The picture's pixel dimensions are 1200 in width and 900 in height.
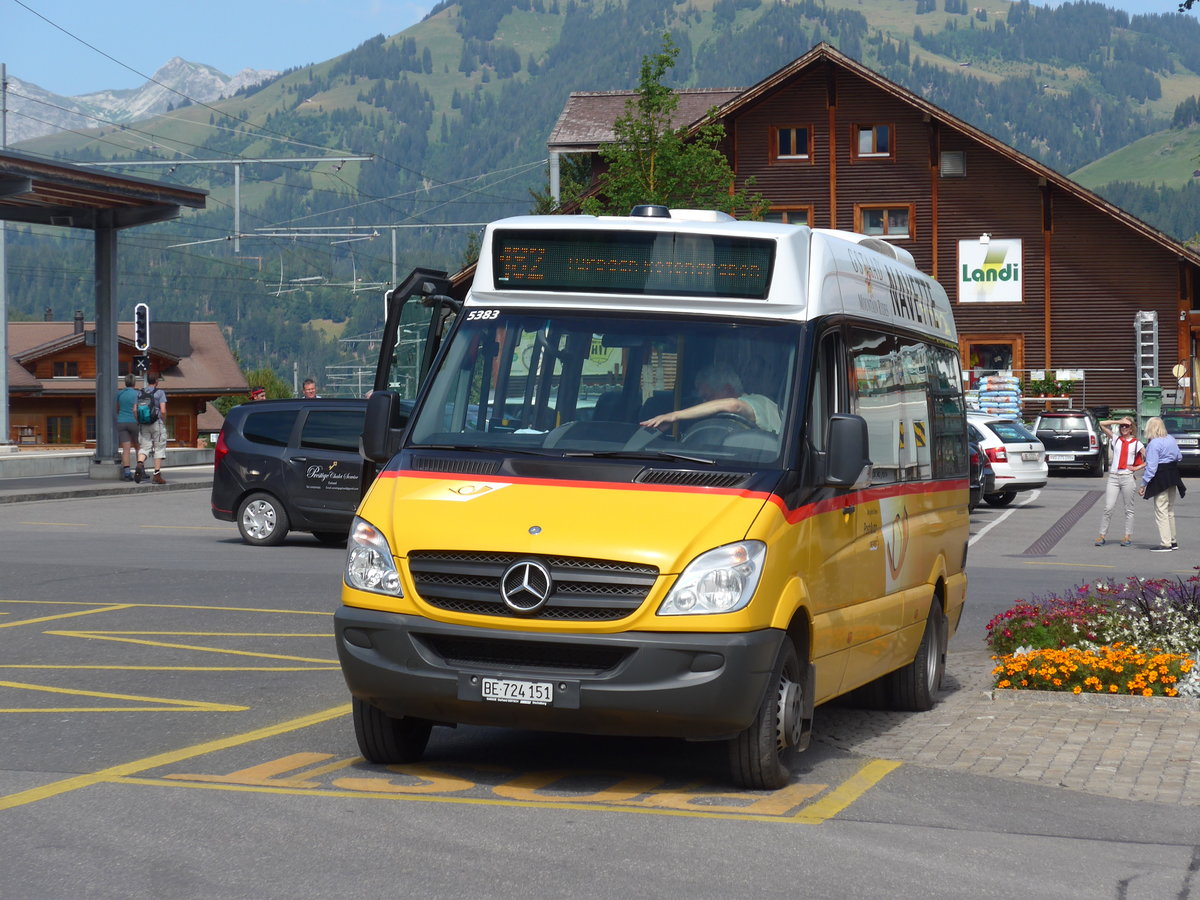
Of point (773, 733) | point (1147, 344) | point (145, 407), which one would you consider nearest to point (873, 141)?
point (1147, 344)

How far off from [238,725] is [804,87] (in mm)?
51785

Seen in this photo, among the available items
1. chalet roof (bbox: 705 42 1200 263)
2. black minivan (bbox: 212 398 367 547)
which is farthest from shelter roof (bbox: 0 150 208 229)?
chalet roof (bbox: 705 42 1200 263)

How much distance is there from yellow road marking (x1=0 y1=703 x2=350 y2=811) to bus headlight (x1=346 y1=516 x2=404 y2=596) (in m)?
1.27

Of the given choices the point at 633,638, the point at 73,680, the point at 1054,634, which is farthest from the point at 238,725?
the point at 1054,634

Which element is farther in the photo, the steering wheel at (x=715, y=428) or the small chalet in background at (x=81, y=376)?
the small chalet in background at (x=81, y=376)

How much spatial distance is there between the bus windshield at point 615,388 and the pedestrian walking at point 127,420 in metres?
27.4

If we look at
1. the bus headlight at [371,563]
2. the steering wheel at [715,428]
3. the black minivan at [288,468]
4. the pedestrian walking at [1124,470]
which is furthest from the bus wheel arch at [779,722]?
the pedestrian walking at [1124,470]

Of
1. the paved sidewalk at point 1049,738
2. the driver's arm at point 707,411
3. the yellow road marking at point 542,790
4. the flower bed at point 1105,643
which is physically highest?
the driver's arm at point 707,411

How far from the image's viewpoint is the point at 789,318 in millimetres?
8242

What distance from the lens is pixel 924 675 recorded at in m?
10.4

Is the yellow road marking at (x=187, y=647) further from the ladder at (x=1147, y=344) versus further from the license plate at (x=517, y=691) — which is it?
the ladder at (x=1147, y=344)

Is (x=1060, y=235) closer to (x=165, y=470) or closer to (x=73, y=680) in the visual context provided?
(x=165, y=470)

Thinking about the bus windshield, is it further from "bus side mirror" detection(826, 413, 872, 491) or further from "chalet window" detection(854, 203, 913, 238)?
"chalet window" detection(854, 203, 913, 238)

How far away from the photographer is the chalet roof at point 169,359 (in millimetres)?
101688
